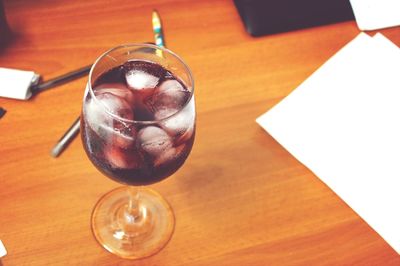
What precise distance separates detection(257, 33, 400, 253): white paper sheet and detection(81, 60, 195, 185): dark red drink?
0.23 metres

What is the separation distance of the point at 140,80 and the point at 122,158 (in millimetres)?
88

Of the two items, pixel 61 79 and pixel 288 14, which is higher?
pixel 61 79

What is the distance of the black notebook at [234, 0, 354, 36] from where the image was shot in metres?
0.80

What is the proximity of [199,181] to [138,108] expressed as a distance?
19 cm

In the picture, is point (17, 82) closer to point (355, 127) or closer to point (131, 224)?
point (131, 224)

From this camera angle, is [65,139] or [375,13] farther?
[375,13]

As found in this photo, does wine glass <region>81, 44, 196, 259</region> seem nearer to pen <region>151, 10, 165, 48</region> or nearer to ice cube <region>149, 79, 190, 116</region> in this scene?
ice cube <region>149, 79, 190, 116</region>

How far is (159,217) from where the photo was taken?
2.05 feet

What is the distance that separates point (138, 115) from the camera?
48 centimetres

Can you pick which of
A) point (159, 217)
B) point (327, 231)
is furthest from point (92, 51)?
point (327, 231)

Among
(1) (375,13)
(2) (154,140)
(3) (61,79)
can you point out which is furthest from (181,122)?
(1) (375,13)

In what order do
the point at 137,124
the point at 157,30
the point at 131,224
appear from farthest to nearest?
1. the point at 157,30
2. the point at 131,224
3. the point at 137,124

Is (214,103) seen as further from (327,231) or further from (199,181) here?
(327,231)

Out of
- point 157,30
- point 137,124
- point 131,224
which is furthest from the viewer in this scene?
point 157,30
